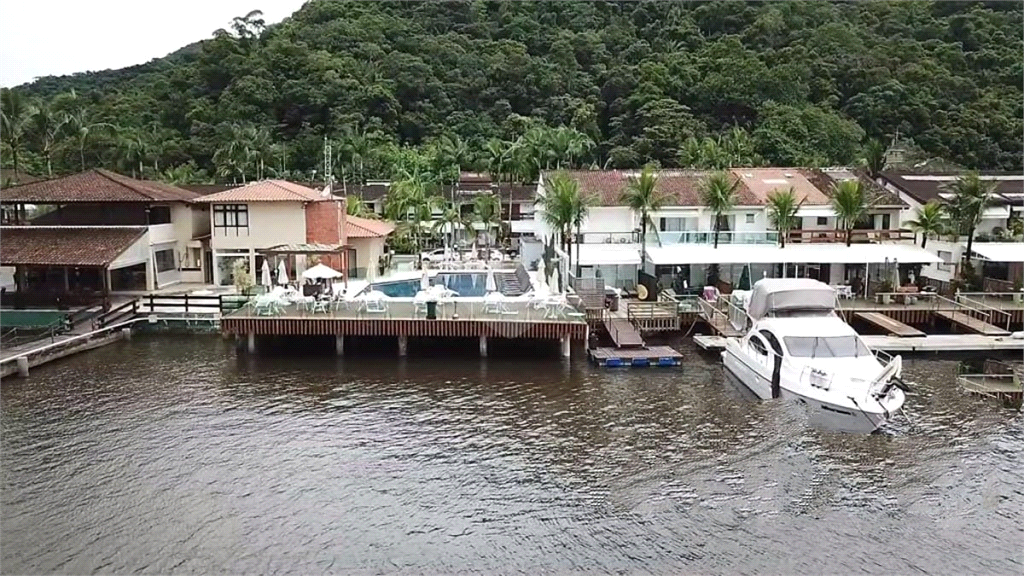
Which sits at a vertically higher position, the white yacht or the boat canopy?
the boat canopy

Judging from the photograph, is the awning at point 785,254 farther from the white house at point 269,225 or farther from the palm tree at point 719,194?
the white house at point 269,225

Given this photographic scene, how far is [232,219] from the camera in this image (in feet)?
121

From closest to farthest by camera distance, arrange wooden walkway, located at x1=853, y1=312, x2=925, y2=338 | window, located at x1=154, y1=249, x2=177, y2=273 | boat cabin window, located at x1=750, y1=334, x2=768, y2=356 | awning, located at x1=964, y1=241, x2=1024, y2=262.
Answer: boat cabin window, located at x1=750, y1=334, x2=768, y2=356 < wooden walkway, located at x1=853, y1=312, x2=925, y2=338 < awning, located at x1=964, y1=241, x2=1024, y2=262 < window, located at x1=154, y1=249, x2=177, y2=273

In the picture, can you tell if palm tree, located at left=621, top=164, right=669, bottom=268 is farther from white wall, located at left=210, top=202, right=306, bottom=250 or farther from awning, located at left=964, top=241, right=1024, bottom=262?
white wall, located at left=210, top=202, right=306, bottom=250

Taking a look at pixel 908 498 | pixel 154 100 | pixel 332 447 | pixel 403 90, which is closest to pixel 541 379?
pixel 332 447

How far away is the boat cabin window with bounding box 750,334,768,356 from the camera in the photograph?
22.7m

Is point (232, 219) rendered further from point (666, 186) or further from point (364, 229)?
point (666, 186)

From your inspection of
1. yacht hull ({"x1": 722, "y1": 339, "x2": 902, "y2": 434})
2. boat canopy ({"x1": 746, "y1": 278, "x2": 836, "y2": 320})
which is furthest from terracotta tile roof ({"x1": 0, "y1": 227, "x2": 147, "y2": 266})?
boat canopy ({"x1": 746, "y1": 278, "x2": 836, "y2": 320})

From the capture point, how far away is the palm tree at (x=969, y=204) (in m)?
33.9

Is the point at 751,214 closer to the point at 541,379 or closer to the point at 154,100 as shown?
the point at 541,379

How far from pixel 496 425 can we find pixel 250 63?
72.0m

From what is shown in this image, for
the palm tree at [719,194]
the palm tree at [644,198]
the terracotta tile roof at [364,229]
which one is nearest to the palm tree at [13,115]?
the terracotta tile roof at [364,229]

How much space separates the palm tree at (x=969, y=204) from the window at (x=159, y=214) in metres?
36.4

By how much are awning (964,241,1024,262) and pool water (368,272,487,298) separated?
21336 millimetres
